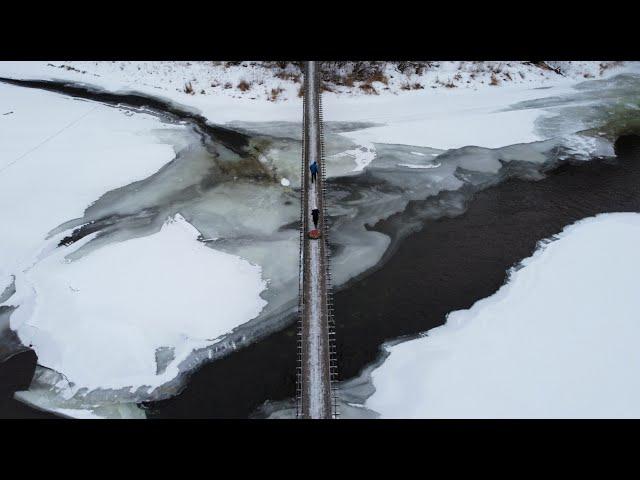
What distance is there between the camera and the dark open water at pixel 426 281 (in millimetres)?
6996

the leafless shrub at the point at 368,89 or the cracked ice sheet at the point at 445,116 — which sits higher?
the leafless shrub at the point at 368,89

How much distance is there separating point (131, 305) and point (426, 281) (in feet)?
19.2

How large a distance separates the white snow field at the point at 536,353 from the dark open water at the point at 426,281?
16.8 inches

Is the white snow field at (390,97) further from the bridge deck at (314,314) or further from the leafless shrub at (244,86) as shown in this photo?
the bridge deck at (314,314)

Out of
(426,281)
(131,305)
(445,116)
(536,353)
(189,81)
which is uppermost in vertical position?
(189,81)

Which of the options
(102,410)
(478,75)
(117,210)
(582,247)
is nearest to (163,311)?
(102,410)

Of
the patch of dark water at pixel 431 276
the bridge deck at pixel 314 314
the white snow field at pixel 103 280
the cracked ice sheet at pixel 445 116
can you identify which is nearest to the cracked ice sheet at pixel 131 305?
the white snow field at pixel 103 280

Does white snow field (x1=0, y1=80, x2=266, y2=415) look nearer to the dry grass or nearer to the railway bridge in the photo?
the railway bridge

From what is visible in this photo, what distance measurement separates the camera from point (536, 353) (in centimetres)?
746

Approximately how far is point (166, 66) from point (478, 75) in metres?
12.1

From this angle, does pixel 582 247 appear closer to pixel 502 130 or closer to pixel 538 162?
pixel 538 162

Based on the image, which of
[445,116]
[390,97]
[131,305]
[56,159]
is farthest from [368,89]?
[131,305]

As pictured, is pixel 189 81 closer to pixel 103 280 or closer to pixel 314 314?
pixel 103 280

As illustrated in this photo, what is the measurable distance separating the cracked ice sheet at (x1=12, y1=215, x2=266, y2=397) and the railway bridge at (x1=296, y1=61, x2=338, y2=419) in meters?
1.08
